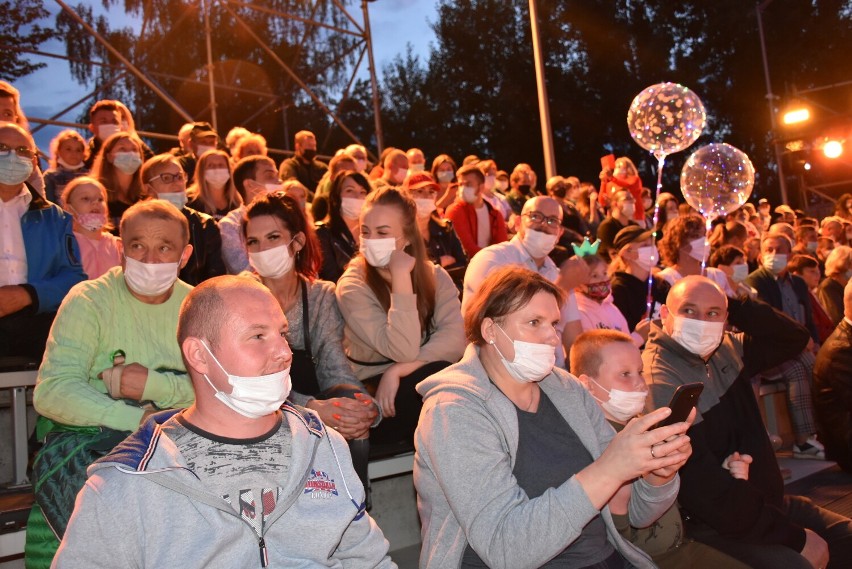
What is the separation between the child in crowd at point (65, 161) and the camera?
635 centimetres

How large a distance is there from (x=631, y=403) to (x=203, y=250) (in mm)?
2983

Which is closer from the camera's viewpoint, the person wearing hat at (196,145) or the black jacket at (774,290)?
the person wearing hat at (196,145)

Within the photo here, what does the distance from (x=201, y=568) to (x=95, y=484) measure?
36 centimetres

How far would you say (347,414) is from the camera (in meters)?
3.64

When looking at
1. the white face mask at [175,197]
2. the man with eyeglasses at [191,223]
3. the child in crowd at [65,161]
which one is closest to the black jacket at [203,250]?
the man with eyeglasses at [191,223]

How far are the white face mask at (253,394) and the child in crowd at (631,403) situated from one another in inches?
67.8

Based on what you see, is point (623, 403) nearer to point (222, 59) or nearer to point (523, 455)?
point (523, 455)

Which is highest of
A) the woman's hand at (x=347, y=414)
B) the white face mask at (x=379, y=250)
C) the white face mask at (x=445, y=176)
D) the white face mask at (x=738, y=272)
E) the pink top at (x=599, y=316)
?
the white face mask at (x=445, y=176)

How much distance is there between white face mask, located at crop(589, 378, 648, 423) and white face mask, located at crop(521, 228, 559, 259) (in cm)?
212

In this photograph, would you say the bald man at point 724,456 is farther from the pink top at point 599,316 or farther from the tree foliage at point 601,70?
the tree foliage at point 601,70

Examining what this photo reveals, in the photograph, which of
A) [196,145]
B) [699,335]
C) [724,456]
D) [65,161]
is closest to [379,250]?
[699,335]

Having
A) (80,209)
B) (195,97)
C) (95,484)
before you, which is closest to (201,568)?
(95,484)

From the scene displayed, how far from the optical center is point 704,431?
426 centimetres

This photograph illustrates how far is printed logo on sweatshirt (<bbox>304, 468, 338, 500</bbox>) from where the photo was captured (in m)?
2.46
